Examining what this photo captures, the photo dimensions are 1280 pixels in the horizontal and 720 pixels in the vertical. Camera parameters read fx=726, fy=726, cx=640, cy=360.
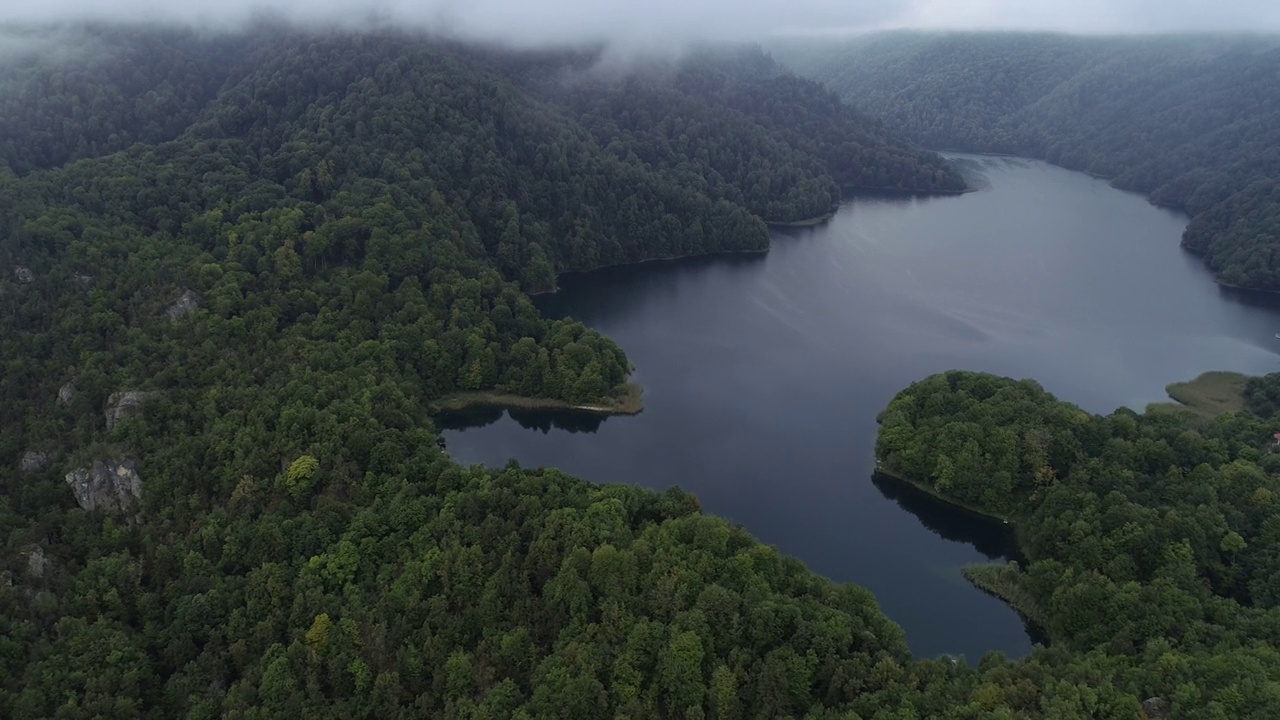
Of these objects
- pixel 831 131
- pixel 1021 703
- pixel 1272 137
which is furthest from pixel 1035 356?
pixel 1272 137

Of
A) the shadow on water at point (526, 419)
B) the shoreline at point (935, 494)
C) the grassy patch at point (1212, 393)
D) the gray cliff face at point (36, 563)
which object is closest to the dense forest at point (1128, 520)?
the shoreline at point (935, 494)

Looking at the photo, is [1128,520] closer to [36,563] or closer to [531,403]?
[531,403]

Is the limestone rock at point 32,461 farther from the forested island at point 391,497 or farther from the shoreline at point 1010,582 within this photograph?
the shoreline at point 1010,582

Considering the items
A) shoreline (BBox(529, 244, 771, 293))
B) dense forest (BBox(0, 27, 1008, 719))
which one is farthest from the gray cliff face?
shoreline (BBox(529, 244, 771, 293))

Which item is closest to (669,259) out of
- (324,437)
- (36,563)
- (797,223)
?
(797,223)

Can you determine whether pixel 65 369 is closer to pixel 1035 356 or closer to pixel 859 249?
pixel 1035 356

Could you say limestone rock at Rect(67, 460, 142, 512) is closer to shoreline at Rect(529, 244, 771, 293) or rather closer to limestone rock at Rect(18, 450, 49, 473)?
limestone rock at Rect(18, 450, 49, 473)
